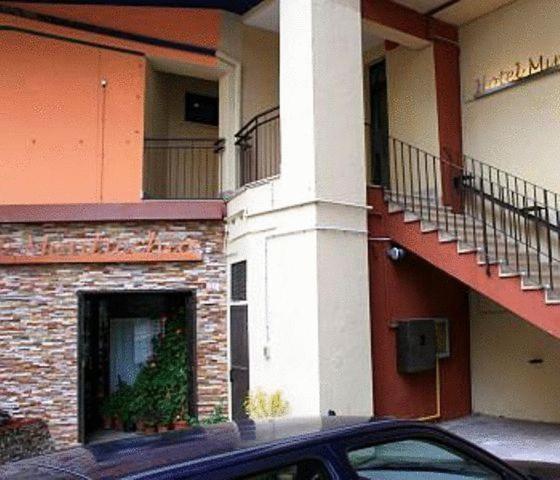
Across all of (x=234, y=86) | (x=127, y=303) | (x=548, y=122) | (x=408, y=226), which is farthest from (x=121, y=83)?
(x=548, y=122)

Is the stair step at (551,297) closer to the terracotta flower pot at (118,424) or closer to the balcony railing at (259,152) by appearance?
the balcony railing at (259,152)

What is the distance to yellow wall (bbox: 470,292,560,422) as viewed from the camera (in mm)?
9523

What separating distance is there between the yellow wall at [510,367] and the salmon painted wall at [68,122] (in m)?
5.53

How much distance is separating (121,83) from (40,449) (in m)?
5.49

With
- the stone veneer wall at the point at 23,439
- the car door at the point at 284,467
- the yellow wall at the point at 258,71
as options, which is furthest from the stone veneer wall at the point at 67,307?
the car door at the point at 284,467

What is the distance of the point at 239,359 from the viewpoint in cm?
982

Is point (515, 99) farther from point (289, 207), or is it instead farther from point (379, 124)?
point (289, 207)

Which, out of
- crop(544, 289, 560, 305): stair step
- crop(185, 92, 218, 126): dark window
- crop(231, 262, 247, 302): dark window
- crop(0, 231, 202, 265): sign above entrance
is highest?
crop(185, 92, 218, 126): dark window

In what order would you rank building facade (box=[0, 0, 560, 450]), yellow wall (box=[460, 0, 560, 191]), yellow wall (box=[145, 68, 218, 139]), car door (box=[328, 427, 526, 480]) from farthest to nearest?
yellow wall (box=[145, 68, 218, 139]) → yellow wall (box=[460, 0, 560, 191]) → building facade (box=[0, 0, 560, 450]) → car door (box=[328, 427, 526, 480])

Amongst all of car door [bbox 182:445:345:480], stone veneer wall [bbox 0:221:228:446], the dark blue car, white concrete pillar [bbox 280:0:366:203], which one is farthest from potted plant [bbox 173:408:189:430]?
car door [bbox 182:445:345:480]

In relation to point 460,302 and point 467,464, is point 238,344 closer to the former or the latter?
point 460,302

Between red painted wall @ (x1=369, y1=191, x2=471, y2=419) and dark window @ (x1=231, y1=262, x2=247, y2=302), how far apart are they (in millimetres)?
1891

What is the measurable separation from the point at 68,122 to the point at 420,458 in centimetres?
879

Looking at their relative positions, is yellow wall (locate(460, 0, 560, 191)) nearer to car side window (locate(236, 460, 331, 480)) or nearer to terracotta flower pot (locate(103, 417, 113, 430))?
terracotta flower pot (locate(103, 417, 113, 430))
